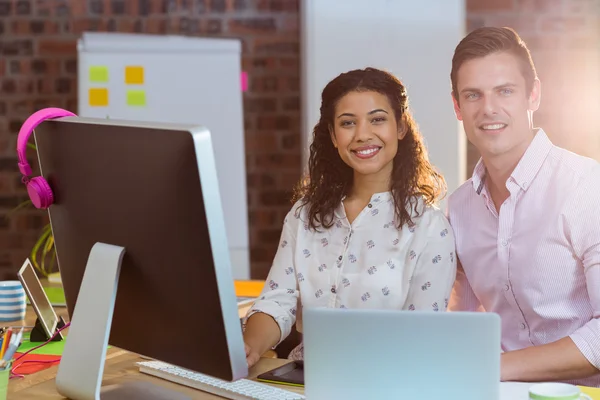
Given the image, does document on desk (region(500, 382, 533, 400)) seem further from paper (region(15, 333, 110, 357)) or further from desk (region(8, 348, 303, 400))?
paper (region(15, 333, 110, 357))

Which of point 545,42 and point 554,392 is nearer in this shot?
point 554,392

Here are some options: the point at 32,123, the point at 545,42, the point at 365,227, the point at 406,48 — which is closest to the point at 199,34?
the point at 406,48

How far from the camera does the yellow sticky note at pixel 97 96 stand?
143 inches

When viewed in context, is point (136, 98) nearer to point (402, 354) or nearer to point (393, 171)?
point (393, 171)

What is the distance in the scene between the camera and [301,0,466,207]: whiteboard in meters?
3.56

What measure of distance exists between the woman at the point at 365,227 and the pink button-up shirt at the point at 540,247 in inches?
3.9

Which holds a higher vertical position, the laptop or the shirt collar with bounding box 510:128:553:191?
the shirt collar with bounding box 510:128:553:191

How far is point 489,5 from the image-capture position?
397cm

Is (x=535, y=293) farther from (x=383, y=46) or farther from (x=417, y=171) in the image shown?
(x=383, y=46)

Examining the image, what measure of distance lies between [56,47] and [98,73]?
1.93ft

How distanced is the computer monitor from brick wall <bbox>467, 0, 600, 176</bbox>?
3.01m

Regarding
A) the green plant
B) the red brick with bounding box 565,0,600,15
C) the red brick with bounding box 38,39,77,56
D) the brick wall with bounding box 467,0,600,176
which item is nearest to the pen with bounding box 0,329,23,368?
the green plant

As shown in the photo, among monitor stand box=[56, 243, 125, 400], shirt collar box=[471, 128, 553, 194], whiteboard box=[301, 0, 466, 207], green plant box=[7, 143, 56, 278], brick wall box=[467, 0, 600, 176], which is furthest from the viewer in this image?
brick wall box=[467, 0, 600, 176]

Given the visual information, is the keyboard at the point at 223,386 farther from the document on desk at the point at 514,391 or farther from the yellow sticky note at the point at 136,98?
the yellow sticky note at the point at 136,98
